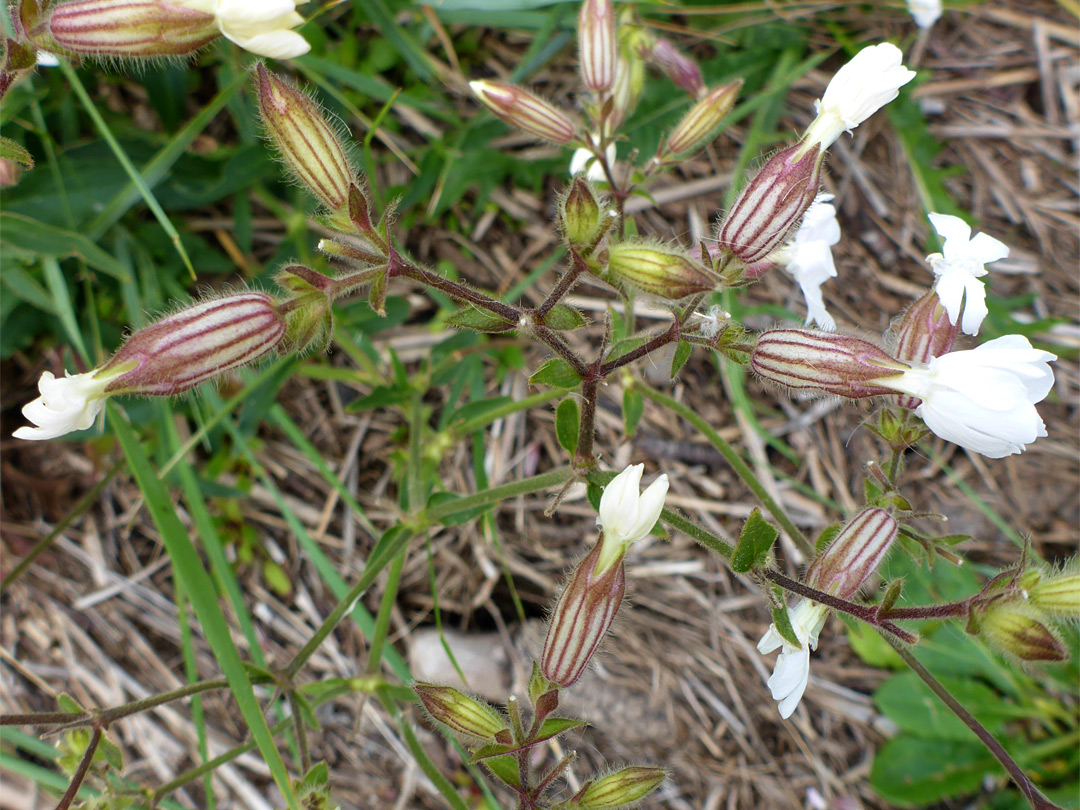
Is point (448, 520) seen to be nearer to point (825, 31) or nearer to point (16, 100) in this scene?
point (16, 100)

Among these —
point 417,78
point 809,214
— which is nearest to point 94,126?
point 417,78

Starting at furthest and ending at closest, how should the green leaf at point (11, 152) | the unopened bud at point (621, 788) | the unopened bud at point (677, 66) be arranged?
the unopened bud at point (677, 66) → the unopened bud at point (621, 788) → the green leaf at point (11, 152)

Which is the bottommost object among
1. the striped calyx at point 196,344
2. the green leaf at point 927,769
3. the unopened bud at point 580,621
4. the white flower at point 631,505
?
the green leaf at point 927,769

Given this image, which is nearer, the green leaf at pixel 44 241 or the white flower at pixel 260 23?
the white flower at pixel 260 23

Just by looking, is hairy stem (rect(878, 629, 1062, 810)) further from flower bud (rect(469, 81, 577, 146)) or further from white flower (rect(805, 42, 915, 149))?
flower bud (rect(469, 81, 577, 146))

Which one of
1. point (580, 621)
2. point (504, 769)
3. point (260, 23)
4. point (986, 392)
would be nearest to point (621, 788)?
point (504, 769)

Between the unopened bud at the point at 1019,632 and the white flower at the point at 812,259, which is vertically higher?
the white flower at the point at 812,259

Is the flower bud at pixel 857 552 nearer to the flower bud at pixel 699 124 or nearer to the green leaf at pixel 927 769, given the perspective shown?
the flower bud at pixel 699 124

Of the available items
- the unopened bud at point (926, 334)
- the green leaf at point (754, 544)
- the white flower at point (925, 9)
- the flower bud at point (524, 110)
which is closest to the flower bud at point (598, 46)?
the flower bud at point (524, 110)
